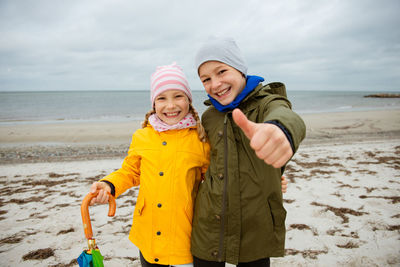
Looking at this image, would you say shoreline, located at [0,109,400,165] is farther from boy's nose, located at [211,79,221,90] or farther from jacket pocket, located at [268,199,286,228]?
jacket pocket, located at [268,199,286,228]

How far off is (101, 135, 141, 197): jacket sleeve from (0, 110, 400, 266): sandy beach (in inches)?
59.6

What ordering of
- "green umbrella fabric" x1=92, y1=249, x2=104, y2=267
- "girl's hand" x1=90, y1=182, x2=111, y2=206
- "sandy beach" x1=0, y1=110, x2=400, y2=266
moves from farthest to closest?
1. "sandy beach" x1=0, y1=110, x2=400, y2=266
2. "girl's hand" x1=90, y1=182, x2=111, y2=206
3. "green umbrella fabric" x1=92, y1=249, x2=104, y2=267

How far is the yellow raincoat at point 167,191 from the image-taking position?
6.08 feet

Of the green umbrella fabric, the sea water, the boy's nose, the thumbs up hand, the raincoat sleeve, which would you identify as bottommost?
the green umbrella fabric

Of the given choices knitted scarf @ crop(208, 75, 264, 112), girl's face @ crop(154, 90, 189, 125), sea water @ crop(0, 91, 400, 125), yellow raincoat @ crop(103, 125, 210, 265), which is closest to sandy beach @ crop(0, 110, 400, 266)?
yellow raincoat @ crop(103, 125, 210, 265)

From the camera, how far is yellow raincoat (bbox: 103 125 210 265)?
185cm

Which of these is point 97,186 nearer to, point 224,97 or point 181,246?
point 181,246

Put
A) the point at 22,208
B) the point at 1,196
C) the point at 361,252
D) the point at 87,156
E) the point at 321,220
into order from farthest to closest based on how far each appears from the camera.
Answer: the point at 87,156
the point at 1,196
the point at 22,208
the point at 321,220
the point at 361,252

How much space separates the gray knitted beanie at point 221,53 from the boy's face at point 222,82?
0.04m

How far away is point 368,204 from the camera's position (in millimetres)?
4137

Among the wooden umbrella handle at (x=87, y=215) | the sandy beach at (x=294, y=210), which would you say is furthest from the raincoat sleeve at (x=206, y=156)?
the sandy beach at (x=294, y=210)

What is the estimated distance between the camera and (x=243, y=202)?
168 centimetres

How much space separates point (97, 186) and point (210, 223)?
901 mm

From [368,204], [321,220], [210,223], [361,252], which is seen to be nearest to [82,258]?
[210,223]
